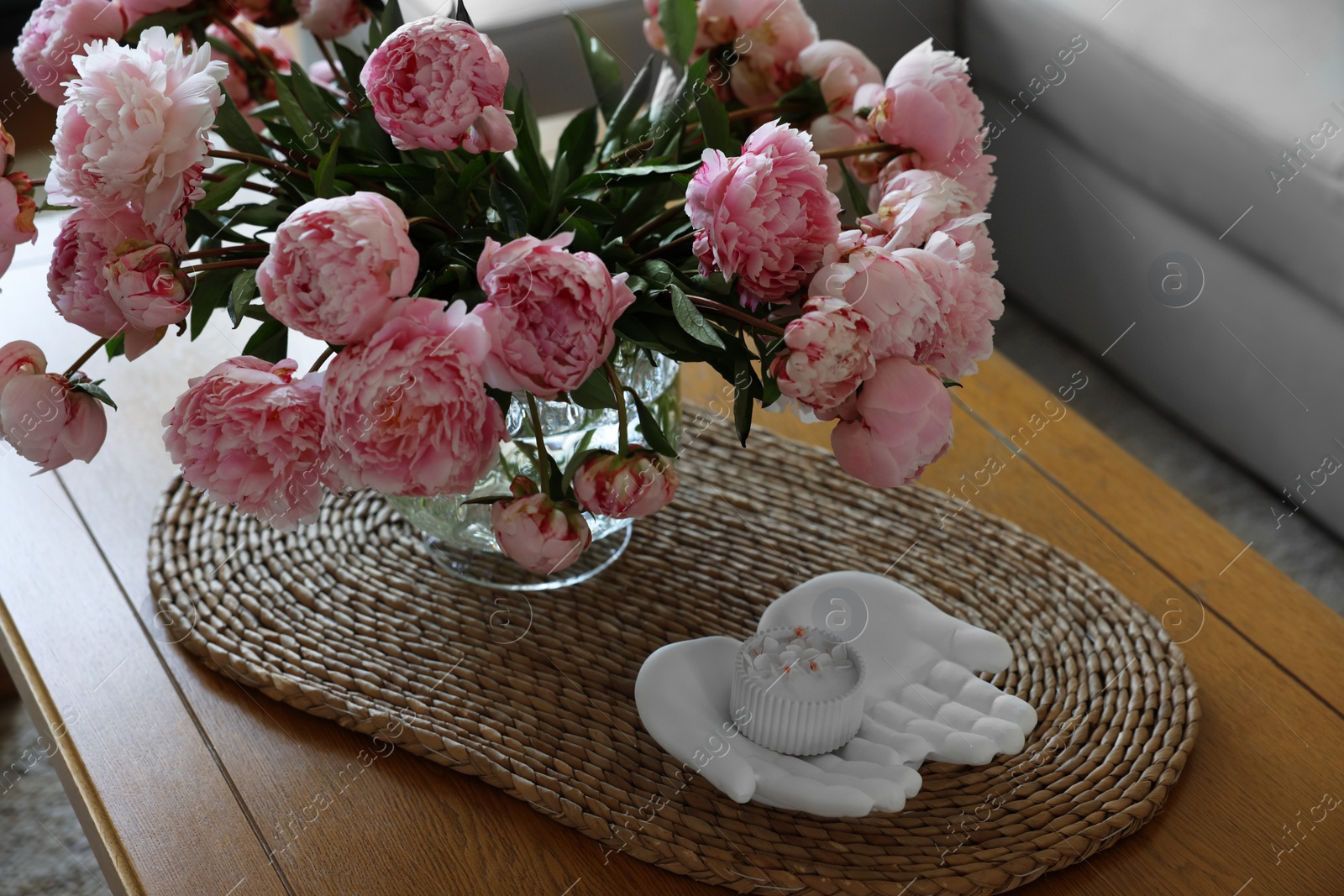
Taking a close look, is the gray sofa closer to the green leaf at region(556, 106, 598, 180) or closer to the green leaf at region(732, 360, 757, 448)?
the green leaf at region(556, 106, 598, 180)

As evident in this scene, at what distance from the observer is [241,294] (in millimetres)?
549

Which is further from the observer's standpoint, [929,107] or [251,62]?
[251,62]

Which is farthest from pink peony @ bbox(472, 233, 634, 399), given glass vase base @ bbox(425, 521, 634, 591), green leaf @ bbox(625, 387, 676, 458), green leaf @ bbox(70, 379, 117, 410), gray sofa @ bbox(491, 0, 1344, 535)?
gray sofa @ bbox(491, 0, 1344, 535)

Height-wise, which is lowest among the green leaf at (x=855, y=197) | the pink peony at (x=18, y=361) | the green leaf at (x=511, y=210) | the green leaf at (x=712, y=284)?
the pink peony at (x=18, y=361)

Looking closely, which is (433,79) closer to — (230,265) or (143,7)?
(230,265)

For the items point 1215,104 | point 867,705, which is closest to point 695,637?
point 867,705

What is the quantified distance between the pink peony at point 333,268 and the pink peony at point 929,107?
0.28 meters

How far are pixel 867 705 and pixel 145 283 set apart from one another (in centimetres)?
43

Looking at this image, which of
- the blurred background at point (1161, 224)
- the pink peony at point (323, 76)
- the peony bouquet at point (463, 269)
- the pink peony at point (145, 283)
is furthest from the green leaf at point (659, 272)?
the blurred background at point (1161, 224)

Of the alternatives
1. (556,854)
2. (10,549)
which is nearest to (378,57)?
(556,854)

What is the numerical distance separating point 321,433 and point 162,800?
10.5 inches

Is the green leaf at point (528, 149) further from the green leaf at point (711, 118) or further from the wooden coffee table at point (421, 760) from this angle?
the wooden coffee table at point (421, 760)

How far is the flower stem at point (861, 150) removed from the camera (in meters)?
0.61

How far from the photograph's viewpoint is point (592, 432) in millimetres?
622
